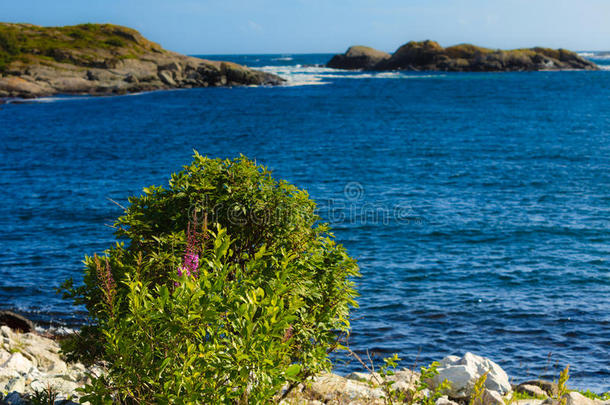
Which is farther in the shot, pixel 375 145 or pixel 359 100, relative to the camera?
pixel 359 100

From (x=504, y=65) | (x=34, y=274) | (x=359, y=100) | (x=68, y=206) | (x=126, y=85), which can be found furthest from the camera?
(x=504, y=65)

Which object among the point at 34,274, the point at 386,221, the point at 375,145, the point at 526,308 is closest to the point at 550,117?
the point at 375,145

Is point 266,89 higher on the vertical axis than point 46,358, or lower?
higher

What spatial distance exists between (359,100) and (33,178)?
68.0 m

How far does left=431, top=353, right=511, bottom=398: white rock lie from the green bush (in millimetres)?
3773

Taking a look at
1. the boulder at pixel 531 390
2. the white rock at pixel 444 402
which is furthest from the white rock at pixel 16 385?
the boulder at pixel 531 390

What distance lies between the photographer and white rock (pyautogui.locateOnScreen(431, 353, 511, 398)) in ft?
34.4

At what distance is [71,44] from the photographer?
13725cm

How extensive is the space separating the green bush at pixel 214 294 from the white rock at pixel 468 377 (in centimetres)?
377

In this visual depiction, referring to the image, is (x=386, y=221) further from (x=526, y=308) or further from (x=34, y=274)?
(x=34, y=274)

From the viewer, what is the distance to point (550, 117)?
70.2 meters

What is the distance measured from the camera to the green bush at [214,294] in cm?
523

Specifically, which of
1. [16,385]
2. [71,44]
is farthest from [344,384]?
[71,44]

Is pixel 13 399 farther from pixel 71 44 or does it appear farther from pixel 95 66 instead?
pixel 71 44
